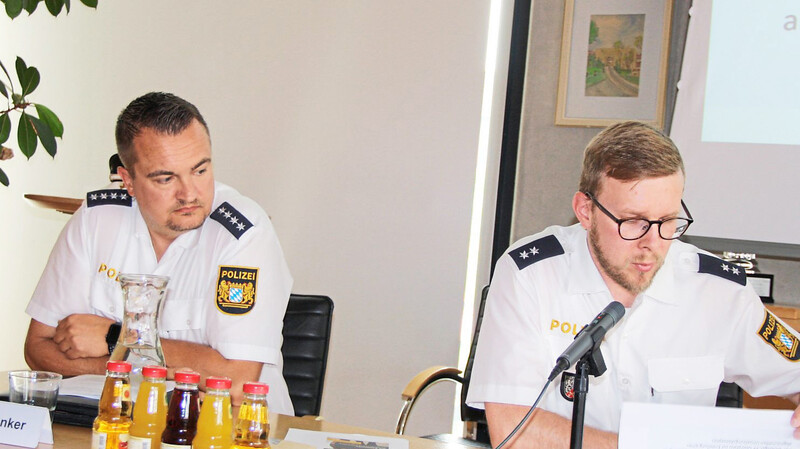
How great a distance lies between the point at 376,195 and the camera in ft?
12.1

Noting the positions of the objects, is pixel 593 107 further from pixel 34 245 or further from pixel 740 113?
pixel 34 245

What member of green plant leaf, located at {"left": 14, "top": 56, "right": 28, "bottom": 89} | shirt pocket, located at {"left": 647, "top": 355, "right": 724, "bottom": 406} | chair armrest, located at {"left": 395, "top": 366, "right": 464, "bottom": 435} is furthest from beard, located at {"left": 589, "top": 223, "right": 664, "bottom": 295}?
green plant leaf, located at {"left": 14, "top": 56, "right": 28, "bottom": 89}

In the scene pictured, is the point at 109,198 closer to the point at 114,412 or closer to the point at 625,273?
the point at 114,412

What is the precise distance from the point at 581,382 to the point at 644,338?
0.72m

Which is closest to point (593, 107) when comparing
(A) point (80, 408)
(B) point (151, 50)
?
(B) point (151, 50)

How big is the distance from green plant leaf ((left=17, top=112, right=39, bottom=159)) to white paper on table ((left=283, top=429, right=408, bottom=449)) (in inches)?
58.0

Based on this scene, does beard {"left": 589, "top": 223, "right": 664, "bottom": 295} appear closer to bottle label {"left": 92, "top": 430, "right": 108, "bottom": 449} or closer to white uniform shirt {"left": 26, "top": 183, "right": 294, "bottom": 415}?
white uniform shirt {"left": 26, "top": 183, "right": 294, "bottom": 415}

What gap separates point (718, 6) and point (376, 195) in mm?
1594

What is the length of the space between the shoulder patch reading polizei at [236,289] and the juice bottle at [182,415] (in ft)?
2.87

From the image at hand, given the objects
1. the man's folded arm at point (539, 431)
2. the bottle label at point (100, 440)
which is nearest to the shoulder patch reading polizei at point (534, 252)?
the man's folded arm at point (539, 431)

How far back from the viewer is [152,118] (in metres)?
2.09

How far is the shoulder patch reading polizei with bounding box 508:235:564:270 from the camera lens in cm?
200

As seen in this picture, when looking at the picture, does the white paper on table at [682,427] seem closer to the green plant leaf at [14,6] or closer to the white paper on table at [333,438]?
the white paper on table at [333,438]

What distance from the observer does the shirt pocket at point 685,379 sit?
6.21 feet
